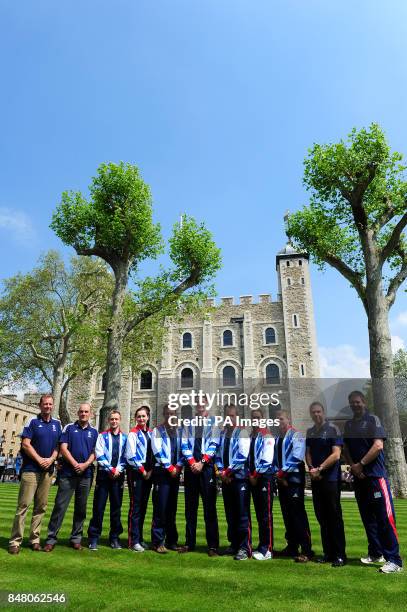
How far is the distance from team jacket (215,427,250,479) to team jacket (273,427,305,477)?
1.50 ft

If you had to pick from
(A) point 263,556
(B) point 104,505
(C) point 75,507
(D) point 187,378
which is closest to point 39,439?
(C) point 75,507

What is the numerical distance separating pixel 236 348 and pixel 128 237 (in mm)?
19983

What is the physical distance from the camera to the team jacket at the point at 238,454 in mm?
6004

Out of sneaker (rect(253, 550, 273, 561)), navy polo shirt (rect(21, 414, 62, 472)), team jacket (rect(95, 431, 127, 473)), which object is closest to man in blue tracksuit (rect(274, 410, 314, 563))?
sneaker (rect(253, 550, 273, 561))

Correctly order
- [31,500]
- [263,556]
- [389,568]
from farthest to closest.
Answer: [31,500]
[263,556]
[389,568]

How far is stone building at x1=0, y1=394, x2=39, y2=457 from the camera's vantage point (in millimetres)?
42500

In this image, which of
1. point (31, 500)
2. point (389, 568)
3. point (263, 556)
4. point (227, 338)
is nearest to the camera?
point (389, 568)

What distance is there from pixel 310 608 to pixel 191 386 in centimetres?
3270

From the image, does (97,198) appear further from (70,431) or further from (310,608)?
(310,608)

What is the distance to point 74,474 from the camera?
6348 millimetres

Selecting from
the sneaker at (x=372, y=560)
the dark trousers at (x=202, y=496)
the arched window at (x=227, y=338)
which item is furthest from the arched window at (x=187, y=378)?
the sneaker at (x=372, y=560)

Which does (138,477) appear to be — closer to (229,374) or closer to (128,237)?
(128,237)

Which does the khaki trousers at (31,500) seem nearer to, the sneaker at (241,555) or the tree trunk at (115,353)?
the sneaker at (241,555)

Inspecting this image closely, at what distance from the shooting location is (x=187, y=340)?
37.7 meters
